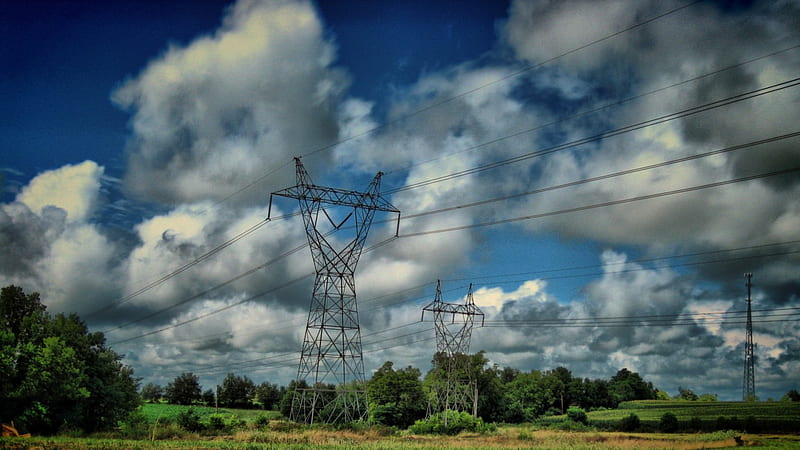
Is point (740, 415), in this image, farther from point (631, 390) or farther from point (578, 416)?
point (631, 390)

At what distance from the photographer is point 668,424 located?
73.7 metres

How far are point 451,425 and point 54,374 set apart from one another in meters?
44.2

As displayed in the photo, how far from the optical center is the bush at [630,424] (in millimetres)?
76375

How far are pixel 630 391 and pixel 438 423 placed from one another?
79322 mm

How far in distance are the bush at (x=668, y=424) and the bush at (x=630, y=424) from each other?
3138 millimetres

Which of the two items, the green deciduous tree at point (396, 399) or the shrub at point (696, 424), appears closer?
the shrub at point (696, 424)

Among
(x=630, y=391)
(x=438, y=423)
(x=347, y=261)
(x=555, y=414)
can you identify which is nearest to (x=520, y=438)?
(x=438, y=423)

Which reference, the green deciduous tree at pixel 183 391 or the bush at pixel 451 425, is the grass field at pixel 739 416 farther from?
the green deciduous tree at pixel 183 391

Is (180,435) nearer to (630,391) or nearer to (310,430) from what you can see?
(310,430)

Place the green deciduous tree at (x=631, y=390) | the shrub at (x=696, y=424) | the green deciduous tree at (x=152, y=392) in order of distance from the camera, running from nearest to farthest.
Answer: the shrub at (x=696, y=424), the green deciduous tree at (x=631, y=390), the green deciduous tree at (x=152, y=392)

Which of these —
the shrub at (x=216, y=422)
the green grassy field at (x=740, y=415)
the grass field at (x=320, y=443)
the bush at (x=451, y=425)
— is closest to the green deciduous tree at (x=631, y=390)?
the green grassy field at (x=740, y=415)

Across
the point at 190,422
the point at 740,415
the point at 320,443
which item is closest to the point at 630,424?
the point at 740,415

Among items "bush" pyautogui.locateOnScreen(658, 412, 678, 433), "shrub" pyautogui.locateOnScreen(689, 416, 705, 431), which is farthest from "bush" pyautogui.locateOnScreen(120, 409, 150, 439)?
"shrub" pyautogui.locateOnScreen(689, 416, 705, 431)

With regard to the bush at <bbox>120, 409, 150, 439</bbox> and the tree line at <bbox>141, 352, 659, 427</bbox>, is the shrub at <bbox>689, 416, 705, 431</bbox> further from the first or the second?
the bush at <bbox>120, 409, 150, 439</bbox>
